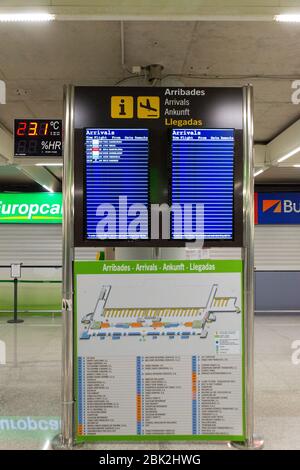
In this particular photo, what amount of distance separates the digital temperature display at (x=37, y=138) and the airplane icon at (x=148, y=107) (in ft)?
9.53

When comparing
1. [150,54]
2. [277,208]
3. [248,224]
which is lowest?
[248,224]

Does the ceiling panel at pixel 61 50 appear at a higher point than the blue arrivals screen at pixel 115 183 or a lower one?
higher

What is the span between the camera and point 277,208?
11.4m

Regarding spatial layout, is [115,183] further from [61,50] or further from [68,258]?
[61,50]

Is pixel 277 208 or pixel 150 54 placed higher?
pixel 150 54

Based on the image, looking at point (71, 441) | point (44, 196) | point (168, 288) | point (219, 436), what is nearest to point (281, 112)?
point (168, 288)

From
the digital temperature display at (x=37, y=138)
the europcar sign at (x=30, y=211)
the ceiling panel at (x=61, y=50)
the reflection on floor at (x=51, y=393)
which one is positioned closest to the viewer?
the reflection on floor at (x=51, y=393)

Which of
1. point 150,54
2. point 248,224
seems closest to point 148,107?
point 248,224

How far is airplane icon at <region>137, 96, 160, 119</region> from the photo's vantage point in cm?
322

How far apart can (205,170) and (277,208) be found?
28.6 feet

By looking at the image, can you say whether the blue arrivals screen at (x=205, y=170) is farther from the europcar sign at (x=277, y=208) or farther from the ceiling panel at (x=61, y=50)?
the europcar sign at (x=277, y=208)

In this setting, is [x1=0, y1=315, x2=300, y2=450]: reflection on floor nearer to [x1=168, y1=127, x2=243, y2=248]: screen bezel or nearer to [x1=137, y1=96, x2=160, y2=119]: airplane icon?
[x1=168, y1=127, x2=243, y2=248]: screen bezel

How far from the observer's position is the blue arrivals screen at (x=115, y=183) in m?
3.16

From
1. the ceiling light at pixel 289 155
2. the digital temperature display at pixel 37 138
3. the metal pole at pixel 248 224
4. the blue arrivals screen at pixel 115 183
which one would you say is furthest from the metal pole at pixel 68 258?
the ceiling light at pixel 289 155
